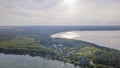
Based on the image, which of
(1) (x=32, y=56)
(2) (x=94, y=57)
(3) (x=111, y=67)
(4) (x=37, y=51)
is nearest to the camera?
(3) (x=111, y=67)

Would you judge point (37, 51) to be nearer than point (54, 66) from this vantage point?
No

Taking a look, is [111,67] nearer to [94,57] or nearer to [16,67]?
[94,57]

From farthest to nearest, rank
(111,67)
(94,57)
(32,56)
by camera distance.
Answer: (32,56), (94,57), (111,67)

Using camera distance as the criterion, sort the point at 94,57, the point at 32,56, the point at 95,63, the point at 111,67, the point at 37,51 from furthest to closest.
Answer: the point at 37,51 < the point at 32,56 < the point at 94,57 < the point at 95,63 < the point at 111,67

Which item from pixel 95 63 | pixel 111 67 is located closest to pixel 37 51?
pixel 95 63

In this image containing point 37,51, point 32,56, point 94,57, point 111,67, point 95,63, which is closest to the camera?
point 111,67

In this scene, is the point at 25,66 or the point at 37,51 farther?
the point at 37,51

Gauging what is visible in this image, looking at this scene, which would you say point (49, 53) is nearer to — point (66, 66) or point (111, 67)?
point (66, 66)

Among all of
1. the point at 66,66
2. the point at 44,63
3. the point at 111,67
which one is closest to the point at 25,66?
the point at 44,63
